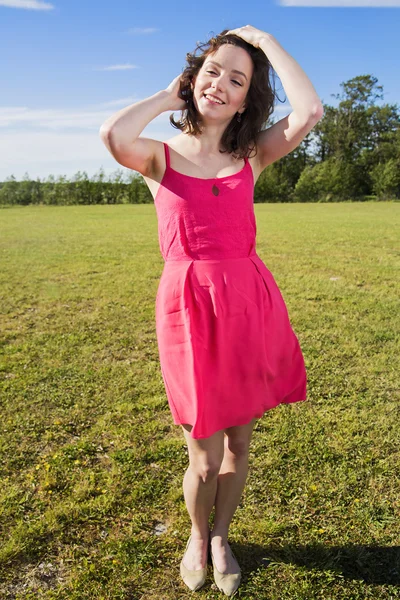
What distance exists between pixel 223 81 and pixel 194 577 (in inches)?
86.2

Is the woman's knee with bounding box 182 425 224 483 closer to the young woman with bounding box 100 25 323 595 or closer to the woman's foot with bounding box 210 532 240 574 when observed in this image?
the young woman with bounding box 100 25 323 595

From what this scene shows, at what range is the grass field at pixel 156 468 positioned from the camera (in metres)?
2.50

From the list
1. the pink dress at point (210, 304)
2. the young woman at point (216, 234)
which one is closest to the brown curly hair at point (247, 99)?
the young woman at point (216, 234)

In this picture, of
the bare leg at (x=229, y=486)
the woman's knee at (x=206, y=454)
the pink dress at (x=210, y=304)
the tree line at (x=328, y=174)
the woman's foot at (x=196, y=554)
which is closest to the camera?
the pink dress at (x=210, y=304)

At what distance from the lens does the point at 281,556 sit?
8.59 ft

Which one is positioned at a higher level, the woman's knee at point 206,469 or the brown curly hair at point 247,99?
the brown curly hair at point 247,99

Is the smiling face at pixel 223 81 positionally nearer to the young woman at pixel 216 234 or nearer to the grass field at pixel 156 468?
the young woman at pixel 216 234

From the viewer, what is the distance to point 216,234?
211 cm

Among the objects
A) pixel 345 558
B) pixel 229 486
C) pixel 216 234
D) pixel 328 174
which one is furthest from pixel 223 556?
pixel 328 174

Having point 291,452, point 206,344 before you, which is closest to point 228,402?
point 206,344

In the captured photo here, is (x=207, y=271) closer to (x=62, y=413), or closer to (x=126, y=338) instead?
(x=62, y=413)

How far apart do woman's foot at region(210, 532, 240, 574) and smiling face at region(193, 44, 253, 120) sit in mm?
1927

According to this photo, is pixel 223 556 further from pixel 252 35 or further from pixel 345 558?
pixel 252 35

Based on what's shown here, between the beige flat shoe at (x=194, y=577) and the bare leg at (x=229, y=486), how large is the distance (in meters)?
0.08
